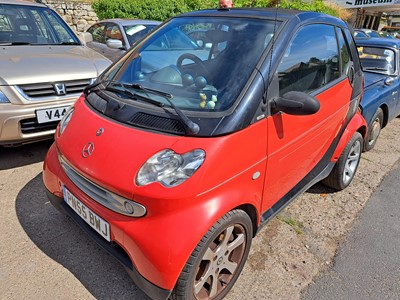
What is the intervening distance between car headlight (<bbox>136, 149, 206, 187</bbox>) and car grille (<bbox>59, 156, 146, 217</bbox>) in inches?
5.3

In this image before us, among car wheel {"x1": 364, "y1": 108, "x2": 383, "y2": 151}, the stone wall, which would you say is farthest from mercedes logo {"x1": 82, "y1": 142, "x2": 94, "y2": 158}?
the stone wall

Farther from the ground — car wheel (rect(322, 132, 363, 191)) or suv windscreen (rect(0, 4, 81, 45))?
suv windscreen (rect(0, 4, 81, 45))

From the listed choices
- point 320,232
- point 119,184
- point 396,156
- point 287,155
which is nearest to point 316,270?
point 320,232

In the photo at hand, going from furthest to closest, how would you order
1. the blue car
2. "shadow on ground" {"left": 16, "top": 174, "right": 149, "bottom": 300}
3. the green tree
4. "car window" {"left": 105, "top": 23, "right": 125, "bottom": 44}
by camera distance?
the green tree
"car window" {"left": 105, "top": 23, "right": 125, "bottom": 44}
the blue car
"shadow on ground" {"left": 16, "top": 174, "right": 149, "bottom": 300}

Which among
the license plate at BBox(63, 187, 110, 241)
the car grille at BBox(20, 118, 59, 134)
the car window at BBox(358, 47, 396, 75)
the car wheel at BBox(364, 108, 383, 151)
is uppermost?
the license plate at BBox(63, 187, 110, 241)

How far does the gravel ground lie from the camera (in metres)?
2.03

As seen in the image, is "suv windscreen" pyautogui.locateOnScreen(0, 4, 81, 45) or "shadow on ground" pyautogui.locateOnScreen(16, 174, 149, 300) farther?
"suv windscreen" pyautogui.locateOnScreen(0, 4, 81, 45)

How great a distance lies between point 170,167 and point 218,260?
2.17 ft

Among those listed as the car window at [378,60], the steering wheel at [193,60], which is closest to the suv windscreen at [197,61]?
the steering wheel at [193,60]

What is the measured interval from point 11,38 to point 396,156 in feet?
17.6

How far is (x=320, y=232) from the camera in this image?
2760mm

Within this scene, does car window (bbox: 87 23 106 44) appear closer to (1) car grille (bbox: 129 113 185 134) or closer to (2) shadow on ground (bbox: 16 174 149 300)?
(2) shadow on ground (bbox: 16 174 149 300)

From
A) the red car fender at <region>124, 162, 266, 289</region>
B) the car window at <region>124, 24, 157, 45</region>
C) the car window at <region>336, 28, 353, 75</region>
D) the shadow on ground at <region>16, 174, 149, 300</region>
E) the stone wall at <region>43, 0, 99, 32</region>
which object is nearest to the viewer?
the red car fender at <region>124, 162, 266, 289</region>

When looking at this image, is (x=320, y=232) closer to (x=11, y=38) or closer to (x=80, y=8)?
(x=11, y=38)
